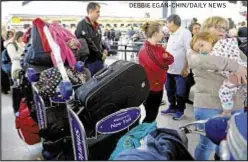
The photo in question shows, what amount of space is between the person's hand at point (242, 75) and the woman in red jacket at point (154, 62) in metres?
1.12

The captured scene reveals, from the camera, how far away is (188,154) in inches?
34.9

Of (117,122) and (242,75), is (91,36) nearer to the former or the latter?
Result: (117,122)

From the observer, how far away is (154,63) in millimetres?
2199

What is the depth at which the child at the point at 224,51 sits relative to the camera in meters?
1.13

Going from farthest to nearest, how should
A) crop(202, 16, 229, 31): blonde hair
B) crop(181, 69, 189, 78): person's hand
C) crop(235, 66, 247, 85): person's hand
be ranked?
crop(181, 69, 189, 78): person's hand → crop(202, 16, 229, 31): blonde hair → crop(235, 66, 247, 85): person's hand

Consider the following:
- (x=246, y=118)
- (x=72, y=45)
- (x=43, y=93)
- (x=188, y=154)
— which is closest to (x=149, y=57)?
(x=72, y=45)

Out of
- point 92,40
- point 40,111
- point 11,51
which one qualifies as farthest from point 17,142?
point 11,51

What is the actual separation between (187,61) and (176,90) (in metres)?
0.90

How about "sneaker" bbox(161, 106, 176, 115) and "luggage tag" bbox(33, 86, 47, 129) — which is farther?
"sneaker" bbox(161, 106, 176, 115)

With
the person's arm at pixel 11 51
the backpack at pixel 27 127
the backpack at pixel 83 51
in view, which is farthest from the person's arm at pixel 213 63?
the person's arm at pixel 11 51

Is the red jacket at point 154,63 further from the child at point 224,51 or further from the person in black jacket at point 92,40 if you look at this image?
Result: the child at point 224,51

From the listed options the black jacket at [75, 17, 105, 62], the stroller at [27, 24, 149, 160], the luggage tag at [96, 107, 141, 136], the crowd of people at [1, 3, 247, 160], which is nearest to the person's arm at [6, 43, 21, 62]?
the crowd of people at [1, 3, 247, 160]

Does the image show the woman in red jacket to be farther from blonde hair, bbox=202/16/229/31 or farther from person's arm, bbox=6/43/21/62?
person's arm, bbox=6/43/21/62

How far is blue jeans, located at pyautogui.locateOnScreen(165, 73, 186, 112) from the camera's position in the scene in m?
2.98
